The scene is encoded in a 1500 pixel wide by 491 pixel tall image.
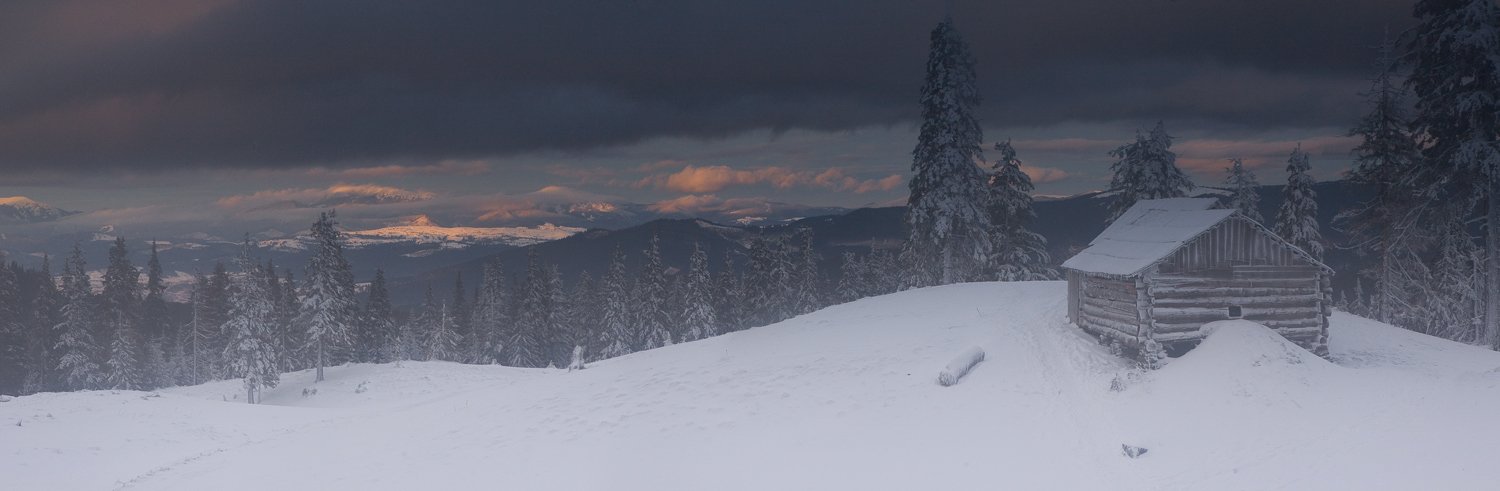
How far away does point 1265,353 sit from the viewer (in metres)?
17.1

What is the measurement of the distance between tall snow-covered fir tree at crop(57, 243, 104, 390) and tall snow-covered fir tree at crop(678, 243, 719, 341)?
43.3 meters

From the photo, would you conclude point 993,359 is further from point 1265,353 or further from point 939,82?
point 939,82

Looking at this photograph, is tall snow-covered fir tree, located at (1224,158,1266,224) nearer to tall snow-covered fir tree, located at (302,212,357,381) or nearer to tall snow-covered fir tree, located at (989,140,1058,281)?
tall snow-covered fir tree, located at (989,140,1058,281)

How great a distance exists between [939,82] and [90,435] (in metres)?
35.9

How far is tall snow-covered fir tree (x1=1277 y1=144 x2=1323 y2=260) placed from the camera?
36.6m

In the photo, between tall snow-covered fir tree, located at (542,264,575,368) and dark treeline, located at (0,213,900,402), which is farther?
tall snow-covered fir tree, located at (542,264,575,368)

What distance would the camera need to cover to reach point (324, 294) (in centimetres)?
4653

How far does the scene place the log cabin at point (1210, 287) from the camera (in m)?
19.6

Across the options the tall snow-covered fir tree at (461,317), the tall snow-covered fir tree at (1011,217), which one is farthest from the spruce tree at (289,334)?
the tall snow-covered fir tree at (1011,217)

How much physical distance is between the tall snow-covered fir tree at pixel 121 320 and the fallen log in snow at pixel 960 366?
62834 mm

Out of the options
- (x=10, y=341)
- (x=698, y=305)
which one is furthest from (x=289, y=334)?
(x=698, y=305)

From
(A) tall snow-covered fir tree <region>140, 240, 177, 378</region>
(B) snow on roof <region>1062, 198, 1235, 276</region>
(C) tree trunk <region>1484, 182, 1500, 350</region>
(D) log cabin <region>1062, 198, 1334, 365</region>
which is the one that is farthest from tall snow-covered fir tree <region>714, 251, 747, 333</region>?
(A) tall snow-covered fir tree <region>140, 240, 177, 378</region>

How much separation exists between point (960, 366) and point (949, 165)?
787 inches

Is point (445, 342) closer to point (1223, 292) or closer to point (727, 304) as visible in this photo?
point (727, 304)
